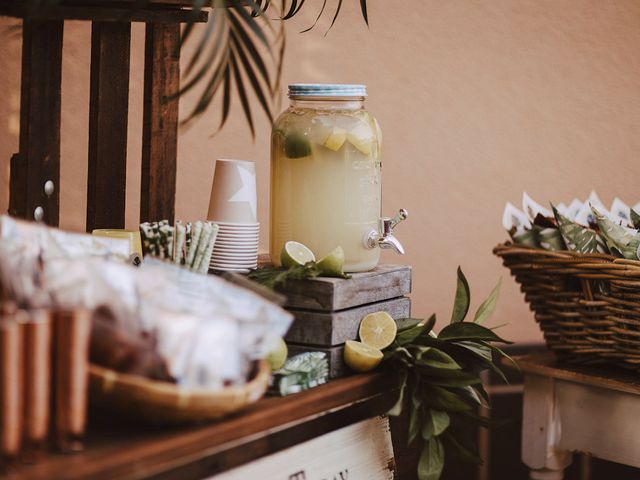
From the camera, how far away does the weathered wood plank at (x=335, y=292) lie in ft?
4.55

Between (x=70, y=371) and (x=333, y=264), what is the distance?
0.59m

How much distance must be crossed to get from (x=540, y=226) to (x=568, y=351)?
0.27 meters

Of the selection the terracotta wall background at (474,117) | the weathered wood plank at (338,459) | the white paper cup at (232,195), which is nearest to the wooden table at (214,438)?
the weathered wood plank at (338,459)

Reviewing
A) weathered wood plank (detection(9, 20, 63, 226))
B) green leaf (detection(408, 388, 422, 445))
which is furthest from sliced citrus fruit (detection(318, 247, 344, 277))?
weathered wood plank (detection(9, 20, 63, 226))

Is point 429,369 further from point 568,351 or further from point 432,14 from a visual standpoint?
point 432,14

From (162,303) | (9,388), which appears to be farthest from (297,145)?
(9,388)

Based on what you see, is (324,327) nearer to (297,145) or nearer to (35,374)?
(297,145)

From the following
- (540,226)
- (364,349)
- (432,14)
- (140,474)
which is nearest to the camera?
(140,474)

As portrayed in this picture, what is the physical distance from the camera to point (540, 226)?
186cm

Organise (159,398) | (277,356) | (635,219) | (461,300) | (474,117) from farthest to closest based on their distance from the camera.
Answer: (474,117), (635,219), (461,300), (277,356), (159,398)

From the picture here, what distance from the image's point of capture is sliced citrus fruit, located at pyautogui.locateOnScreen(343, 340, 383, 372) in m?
1.40

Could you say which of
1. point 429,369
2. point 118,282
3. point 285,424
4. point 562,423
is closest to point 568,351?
point 562,423

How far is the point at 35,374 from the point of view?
881 mm

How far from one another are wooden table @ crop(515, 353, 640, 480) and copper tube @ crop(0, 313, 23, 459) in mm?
1265
